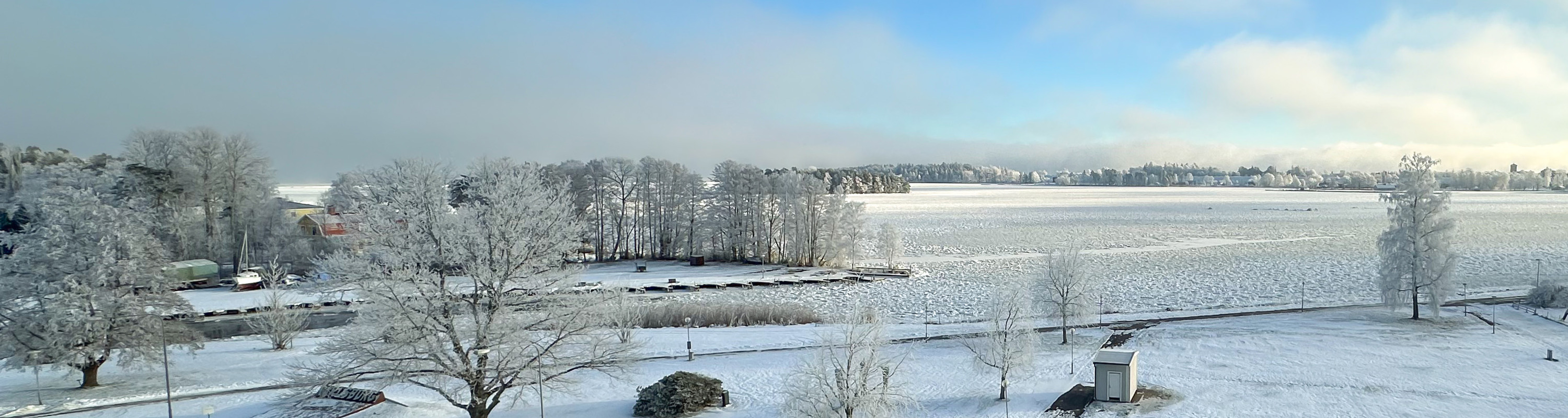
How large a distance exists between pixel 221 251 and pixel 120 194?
6852mm

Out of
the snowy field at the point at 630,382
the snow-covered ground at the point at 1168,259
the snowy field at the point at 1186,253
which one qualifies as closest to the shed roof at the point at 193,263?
the snow-covered ground at the point at 1168,259

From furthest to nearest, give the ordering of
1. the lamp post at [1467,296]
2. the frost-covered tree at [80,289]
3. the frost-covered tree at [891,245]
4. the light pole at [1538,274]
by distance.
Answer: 1. the frost-covered tree at [891,245]
2. the light pole at [1538,274]
3. the lamp post at [1467,296]
4. the frost-covered tree at [80,289]

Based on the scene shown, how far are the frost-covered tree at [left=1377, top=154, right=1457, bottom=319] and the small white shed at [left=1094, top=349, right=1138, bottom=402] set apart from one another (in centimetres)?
1700

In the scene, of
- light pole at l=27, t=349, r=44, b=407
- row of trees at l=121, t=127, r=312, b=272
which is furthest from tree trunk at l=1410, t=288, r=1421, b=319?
row of trees at l=121, t=127, r=312, b=272

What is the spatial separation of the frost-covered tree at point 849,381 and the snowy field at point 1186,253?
17541mm

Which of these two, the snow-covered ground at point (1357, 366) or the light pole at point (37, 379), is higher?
the light pole at point (37, 379)

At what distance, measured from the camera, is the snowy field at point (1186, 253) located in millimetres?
37062

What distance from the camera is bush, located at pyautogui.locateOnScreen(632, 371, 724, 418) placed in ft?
61.6

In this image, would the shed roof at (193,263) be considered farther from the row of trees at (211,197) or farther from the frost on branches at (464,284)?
the frost on branches at (464,284)

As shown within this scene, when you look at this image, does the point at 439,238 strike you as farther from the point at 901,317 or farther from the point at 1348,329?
the point at 1348,329

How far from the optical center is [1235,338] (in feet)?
87.1

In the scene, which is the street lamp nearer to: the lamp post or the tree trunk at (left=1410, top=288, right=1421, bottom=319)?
the tree trunk at (left=1410, top=288, right=1421, bottom=319)

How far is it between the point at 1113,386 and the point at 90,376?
26379 millimetres

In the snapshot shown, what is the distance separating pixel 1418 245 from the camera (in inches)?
1156
